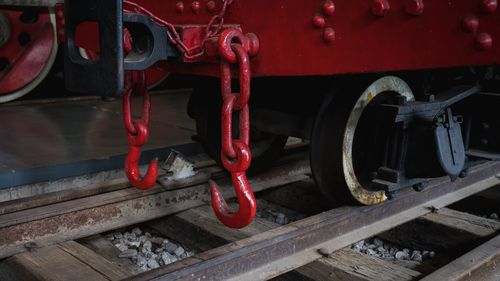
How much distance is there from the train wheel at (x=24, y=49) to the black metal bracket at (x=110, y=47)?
11.2ft

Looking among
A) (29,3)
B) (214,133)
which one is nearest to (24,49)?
(29,3)

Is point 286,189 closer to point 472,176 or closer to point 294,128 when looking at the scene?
point 294,128

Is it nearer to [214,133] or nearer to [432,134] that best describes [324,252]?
[432,134]

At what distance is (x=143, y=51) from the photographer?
1.67 m

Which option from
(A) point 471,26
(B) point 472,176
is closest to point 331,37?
(A) point 471,26

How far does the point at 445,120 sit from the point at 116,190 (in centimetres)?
140

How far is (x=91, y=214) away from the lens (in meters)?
2.28

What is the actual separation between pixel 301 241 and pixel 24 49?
3.79 meters

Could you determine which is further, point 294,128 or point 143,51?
point 294,128

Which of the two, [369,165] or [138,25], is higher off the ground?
[138,25]

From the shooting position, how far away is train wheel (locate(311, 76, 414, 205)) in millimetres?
2139

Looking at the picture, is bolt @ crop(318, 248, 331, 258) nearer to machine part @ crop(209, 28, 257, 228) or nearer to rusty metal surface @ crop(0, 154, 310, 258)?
machine part @ crop(209, 28, 257, 228)

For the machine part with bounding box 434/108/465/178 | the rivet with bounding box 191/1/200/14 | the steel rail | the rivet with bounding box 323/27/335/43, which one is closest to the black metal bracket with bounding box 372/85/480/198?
the machine part with bounding box 434/108/465/178

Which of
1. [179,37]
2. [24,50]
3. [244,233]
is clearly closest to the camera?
[179,37]
